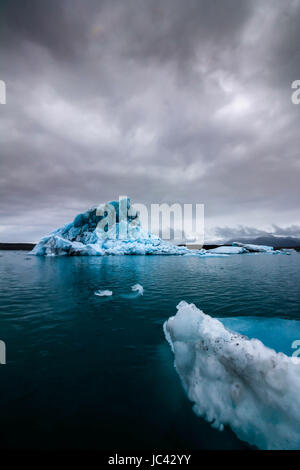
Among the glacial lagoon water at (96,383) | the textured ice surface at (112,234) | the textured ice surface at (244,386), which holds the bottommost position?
the glacial lagoon water at (96,383)

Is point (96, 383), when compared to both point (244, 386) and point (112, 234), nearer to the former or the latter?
point (244, 386)

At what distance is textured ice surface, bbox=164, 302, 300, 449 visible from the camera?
97.5 inches

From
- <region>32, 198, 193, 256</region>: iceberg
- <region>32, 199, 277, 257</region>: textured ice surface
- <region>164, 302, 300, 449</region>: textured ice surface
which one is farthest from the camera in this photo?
<region>32, 198, 193, 256</region>: iceberg

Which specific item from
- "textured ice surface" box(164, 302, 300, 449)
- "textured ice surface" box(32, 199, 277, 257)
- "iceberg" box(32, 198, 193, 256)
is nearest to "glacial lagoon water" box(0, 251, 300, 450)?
"textured ice surface" box(164, 302, 300, 449)

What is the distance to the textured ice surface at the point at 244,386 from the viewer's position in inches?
97.5

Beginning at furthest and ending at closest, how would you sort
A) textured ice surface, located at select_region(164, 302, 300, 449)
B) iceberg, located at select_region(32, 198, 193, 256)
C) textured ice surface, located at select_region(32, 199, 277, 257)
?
iceberg, located at select_region(32, 198, 193, 256), textured ice surface, located at select_region(32, 199, 277, 257), textured ice surface, located at select_region(164, 302, 300, 449)

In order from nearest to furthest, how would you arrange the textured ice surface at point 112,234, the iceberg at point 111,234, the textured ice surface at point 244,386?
the textured ice surface at point 244,386 → the textured ice surface at point 112,234 → the iceberg at point 111,234

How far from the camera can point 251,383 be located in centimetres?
280

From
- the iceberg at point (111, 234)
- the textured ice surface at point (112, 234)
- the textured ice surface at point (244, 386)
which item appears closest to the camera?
the textured ice surface at point (244, 386)

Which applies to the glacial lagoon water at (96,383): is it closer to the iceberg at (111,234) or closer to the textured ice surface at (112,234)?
the textured ice surface at (112,234)

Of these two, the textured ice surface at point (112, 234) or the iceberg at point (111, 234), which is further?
the iceberg at point (111, 234)

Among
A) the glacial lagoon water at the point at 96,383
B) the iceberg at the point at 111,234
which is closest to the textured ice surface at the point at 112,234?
the iceberg at the point at 111,234

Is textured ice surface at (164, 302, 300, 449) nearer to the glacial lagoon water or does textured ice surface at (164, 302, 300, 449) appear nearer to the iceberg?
Result: the glacial lagoon water

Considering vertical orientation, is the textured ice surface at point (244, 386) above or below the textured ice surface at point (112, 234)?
below
